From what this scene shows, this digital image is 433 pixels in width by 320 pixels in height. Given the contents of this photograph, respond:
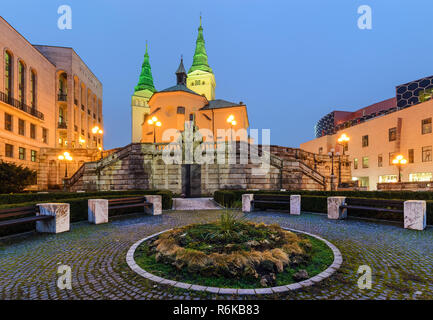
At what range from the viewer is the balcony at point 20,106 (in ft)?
80.6

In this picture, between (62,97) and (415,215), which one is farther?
(62,97)

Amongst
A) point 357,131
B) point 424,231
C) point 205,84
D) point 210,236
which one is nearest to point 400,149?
point 357,131

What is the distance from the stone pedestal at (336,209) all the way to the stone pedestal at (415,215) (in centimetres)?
223

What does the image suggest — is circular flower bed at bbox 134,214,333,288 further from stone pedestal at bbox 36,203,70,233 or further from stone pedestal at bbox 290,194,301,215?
stone pedestal at bbox 290,194,301,215

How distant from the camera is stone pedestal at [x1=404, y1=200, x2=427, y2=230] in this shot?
7281 mm

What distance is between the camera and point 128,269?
4.16 meters

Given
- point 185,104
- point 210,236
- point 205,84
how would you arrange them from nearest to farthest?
point 210,236 → point 185,104 → point 205,84

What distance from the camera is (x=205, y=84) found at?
54.9m

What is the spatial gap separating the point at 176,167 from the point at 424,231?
16690 mm

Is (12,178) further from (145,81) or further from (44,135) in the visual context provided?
(145,81)

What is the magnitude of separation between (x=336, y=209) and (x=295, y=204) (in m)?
1.94

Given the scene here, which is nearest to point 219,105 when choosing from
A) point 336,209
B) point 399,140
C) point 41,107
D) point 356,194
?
point 41,107

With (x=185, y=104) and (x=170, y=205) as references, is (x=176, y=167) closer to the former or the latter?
(x=170, y=205)

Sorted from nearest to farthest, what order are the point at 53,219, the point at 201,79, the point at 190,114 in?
1. the point at 53,219
2. the point at 190,114
3. the point at 201,79
